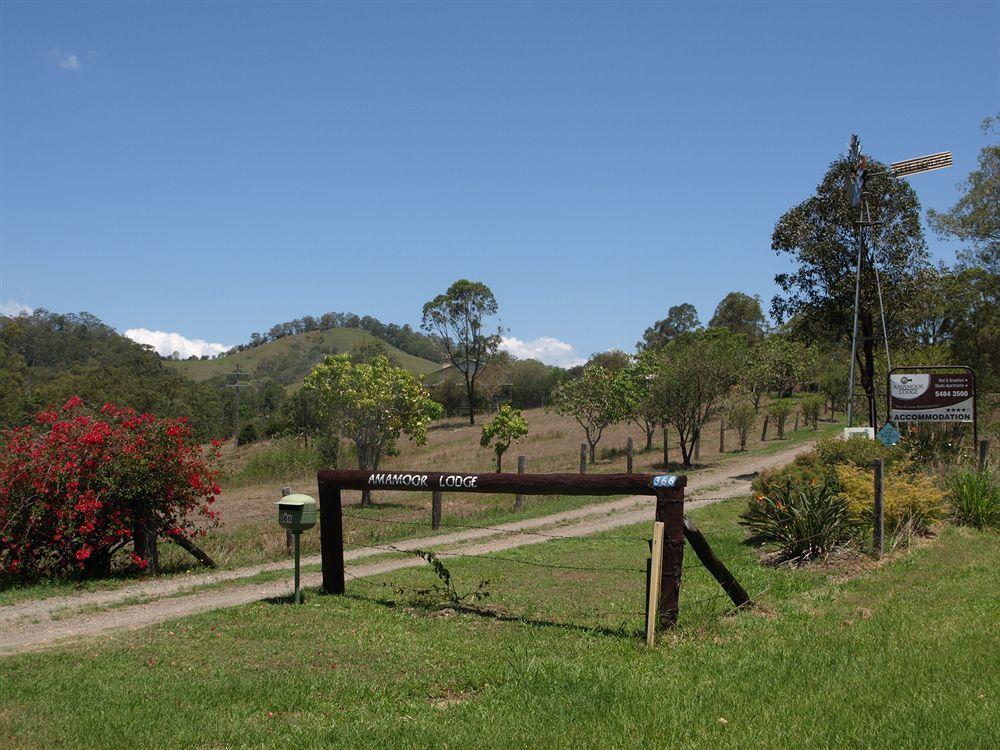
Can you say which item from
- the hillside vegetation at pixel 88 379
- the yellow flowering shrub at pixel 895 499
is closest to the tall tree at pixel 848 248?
the yellow flowering shrub at pixel 895 499

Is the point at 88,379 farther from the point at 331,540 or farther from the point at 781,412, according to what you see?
the point at 331,540

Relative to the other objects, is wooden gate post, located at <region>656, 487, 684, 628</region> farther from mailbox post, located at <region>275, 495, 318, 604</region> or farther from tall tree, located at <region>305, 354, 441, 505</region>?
tall tree, located at <region>305, 354, 441, 505</region>

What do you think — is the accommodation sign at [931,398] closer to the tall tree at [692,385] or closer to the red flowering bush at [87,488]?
the tall tree at [692,385]

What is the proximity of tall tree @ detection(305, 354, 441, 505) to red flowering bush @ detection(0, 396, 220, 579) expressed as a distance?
1077 centimetres

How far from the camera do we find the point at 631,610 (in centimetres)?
851

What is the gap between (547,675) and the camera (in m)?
6.11

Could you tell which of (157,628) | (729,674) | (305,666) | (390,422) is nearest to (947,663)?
(729,674)

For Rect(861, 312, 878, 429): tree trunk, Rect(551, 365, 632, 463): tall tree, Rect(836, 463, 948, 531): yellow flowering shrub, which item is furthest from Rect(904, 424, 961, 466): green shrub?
Rect(551, 365, 632, 463): tall tree

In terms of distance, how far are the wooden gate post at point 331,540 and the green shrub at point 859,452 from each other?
9.09 m

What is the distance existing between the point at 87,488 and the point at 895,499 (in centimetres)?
1174

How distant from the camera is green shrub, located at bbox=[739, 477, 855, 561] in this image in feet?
34.8

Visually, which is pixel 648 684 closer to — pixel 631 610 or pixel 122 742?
pixel 631 610

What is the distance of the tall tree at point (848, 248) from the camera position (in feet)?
84.7

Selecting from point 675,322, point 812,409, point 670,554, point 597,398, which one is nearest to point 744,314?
point 675,322
